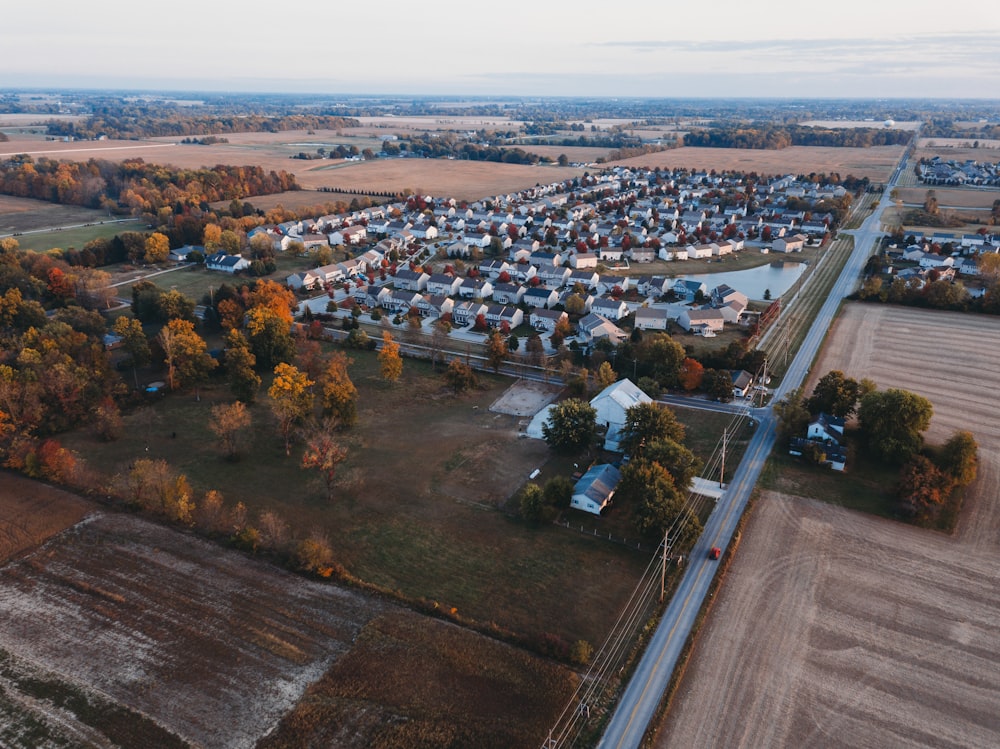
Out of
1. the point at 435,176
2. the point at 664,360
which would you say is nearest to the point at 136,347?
the point at 664,360

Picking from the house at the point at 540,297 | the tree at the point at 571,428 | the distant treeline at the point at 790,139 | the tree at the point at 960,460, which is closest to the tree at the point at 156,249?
the house at the point at 540,297

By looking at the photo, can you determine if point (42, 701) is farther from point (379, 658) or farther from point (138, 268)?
point (138, 268)

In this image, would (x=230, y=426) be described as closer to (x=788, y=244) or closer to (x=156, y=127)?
(x=788, y=244)

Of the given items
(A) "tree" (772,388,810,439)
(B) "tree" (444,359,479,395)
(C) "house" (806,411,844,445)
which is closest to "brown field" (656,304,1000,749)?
(A) "tree" (772,388,810,439)

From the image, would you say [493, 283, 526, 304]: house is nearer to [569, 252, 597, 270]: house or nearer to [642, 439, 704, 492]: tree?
[569, 252, 597, 270]: house

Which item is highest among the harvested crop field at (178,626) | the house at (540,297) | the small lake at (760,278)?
the small lake at (760,278)

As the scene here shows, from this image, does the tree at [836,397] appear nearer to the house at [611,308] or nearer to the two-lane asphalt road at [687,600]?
the two-lane asphalt road at [687,600]
